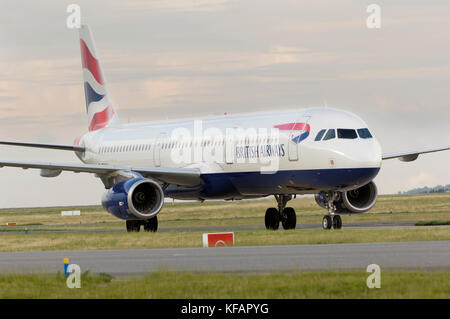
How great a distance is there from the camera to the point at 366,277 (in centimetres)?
1673

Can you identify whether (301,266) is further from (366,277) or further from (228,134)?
(228,134)

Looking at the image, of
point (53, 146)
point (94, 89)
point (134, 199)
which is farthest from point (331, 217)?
point (94, 89)

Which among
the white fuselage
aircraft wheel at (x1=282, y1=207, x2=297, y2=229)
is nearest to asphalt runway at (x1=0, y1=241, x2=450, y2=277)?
the white fuselage

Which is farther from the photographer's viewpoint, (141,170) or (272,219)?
(272,219)

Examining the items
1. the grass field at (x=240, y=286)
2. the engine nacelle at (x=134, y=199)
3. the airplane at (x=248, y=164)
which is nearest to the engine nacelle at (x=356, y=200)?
the airplane at (x=248, y=164)

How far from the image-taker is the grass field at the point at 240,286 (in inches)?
592

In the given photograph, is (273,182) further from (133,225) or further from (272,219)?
(133,225)

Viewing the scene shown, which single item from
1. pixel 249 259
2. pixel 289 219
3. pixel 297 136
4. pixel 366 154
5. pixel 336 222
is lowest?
pixel 249 259

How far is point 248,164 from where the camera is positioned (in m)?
38.4

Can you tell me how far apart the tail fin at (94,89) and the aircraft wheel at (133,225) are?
11492 millimetres

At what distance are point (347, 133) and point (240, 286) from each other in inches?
782

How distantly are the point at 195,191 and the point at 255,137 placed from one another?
14.3ft

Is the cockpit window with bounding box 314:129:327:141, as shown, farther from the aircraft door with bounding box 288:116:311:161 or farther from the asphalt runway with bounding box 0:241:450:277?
the asphalt runway with bounding box 0:241:450:277
